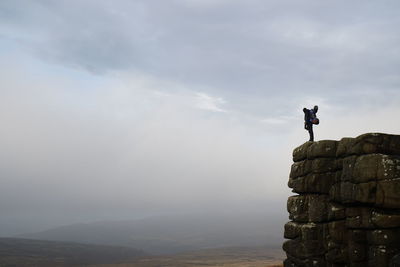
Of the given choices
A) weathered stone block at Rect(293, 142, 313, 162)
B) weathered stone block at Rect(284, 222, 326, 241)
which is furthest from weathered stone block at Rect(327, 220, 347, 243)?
weathered stone block at Rect(293, 142, 313, 162)

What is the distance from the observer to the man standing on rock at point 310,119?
155ft

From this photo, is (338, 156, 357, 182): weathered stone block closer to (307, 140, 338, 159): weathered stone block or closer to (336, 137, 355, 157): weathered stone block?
(336, 137, 355, 157): weathered stone block

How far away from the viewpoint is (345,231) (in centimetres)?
4109

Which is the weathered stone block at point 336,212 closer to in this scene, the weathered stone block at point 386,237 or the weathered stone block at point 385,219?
the weathered stone block at point 385,219

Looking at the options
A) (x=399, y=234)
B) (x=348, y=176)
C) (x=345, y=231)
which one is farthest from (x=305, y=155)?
(x=399, y=234)

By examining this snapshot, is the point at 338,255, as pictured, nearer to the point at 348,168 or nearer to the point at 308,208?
the point at 308,208

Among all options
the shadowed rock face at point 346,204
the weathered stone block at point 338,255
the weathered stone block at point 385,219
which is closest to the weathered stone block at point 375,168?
the shadowed rock face at point 346,204

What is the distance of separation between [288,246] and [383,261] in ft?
40.8

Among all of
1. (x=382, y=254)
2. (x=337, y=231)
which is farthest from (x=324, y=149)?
(x=382, y=254)

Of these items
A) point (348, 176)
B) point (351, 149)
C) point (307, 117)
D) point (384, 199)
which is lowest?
point (384, 199)

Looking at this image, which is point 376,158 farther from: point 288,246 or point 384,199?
point 288,246

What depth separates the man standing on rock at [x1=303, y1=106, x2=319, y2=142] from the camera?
47375 millimetres

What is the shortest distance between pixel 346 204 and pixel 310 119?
12.3m

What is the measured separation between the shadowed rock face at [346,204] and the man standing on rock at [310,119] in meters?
2.23
